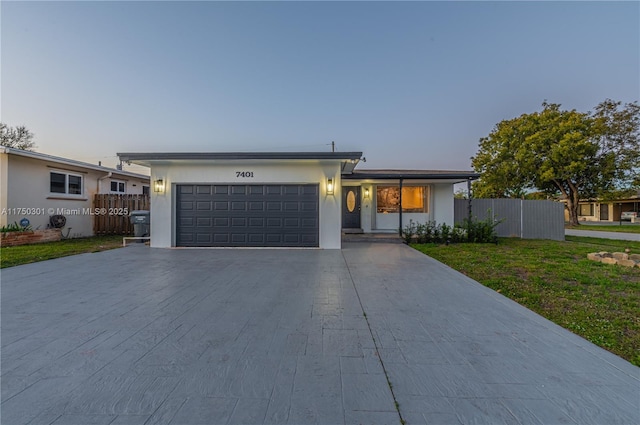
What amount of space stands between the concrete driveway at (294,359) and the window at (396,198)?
25.2 feet

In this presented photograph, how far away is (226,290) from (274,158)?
4606 millimetres

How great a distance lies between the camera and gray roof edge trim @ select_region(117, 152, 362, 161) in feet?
24.5

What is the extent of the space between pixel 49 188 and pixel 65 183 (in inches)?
25.4

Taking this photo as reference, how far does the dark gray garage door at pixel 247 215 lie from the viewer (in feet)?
27.7

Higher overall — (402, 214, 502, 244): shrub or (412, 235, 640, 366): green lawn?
(402, 214, 502, 244): shrub

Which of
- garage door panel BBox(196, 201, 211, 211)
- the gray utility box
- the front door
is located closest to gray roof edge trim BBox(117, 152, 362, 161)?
garage door panel BBox(196, 201, 211, 211)

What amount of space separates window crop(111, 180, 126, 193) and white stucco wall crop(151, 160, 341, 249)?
6351 mm

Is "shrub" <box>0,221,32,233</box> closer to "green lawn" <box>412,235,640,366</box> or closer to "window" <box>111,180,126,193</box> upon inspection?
"window" <box>111,180,126,193</box>

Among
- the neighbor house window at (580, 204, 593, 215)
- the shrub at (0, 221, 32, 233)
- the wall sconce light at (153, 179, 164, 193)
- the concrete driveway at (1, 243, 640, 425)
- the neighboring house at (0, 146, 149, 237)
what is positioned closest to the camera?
the concrete driveway at (1, 243, 640, 425)

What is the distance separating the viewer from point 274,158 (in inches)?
306

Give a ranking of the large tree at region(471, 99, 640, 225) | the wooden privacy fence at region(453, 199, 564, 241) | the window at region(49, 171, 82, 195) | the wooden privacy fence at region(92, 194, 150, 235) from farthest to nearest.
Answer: the large tree at region(471, 99, 640, 225) → the wooden privacy fence at region(92, 194, 150, 235) → the wooden privacy fence at region(453, 199, 564, 241) → the window at region(49, 171, 82, 195)

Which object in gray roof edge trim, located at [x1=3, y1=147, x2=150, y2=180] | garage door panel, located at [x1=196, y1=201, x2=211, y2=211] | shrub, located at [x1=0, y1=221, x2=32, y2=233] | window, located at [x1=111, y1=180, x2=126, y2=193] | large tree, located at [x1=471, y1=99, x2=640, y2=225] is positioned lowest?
shrub, located at [x1=0, y1=221, x2=32, y2=233]

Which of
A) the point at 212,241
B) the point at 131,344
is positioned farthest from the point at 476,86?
the point at 131,344

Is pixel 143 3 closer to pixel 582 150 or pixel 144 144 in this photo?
pixel 144 144
